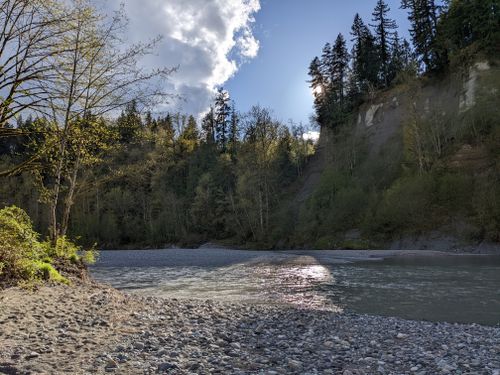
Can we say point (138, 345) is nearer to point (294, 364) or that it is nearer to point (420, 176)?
point (294, 364)

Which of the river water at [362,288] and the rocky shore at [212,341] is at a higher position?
the rocky shore at [212,341]

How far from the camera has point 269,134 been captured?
5891cm

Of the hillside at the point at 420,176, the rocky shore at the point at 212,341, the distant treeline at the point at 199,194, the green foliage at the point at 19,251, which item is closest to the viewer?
the rocky shore at the point at 212,341

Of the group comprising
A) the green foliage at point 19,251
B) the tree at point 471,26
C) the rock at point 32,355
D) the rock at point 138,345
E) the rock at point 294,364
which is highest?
the tree at point 471,26

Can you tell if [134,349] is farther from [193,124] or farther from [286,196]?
[193,124]

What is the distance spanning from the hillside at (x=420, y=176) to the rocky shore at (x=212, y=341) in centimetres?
3000

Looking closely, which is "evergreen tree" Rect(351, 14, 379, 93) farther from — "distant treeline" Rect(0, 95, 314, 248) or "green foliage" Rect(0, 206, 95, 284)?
"green foliage" Rect(0, 206, 95, 284)

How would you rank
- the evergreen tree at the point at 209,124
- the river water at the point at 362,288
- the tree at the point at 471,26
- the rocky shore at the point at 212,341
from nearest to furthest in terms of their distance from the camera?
Result: the rocky shore at the point at 212,341 < the river water at the point at 362,288 < the tree at the point at 471,26 < the evergreen tree at the point at 209,124

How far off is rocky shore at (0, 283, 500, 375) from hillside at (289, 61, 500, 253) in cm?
3000

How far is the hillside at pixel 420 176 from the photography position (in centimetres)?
3728

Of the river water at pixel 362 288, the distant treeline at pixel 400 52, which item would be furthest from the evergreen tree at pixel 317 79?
the river water at pixel 362 288

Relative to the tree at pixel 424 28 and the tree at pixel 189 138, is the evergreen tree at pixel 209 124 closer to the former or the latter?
the tree at pixel 189 138

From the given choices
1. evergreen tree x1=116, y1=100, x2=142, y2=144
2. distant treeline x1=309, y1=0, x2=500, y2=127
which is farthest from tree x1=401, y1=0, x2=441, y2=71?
evergreen tree x1=116, y1=100, x2=142, y2=144

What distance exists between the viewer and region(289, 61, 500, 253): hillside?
37.3m
